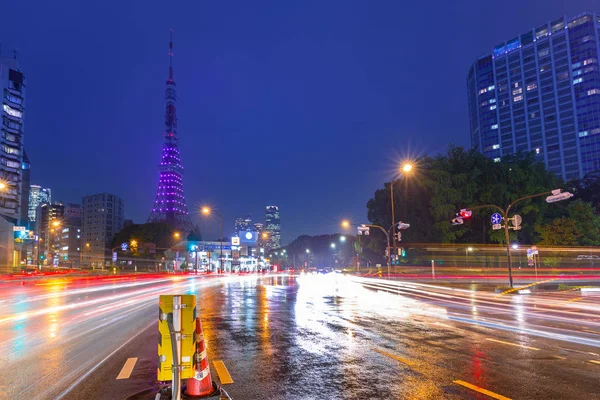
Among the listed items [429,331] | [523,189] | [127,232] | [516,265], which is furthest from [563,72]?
[429,331]

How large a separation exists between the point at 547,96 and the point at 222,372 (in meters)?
195

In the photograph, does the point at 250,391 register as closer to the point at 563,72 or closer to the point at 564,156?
the point at 564,156

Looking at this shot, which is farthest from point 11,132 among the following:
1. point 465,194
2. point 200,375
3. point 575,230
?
point 200,375

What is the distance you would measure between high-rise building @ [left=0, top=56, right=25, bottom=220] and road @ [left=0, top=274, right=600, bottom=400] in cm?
8855

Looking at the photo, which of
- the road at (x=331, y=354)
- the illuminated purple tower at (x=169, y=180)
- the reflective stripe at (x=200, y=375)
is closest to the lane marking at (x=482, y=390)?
the road at (x=331, y=354)

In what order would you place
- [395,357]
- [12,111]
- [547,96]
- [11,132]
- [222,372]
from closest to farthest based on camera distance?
[222,372] → [395,357] → [11,132] → [12,111] → [547,96]

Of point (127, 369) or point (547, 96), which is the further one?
point (547, 96)

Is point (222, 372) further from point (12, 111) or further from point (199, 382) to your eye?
point (12, 111)

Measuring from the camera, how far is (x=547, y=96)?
6703 inches

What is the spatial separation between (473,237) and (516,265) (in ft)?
36.4

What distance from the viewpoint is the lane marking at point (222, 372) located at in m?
6.95

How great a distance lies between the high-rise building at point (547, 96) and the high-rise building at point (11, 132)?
159 metres

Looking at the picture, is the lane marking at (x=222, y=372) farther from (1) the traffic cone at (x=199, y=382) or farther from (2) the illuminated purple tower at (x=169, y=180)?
(2) the illuminated purple tower at (x=169, y=180)

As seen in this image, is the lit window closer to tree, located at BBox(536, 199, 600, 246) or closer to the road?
the road
